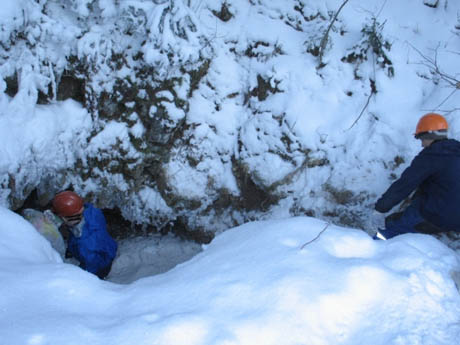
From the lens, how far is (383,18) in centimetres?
417

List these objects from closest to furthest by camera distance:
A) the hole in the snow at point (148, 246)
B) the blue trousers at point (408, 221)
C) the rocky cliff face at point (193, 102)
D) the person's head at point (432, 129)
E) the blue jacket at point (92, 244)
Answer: the person's head at point (432, 129)
the blue trousers at point (408, 221)
the blue jacket at point (92, 244)
the rocky cliff face at point (193, 102)
the hole in the snow at point (148, 246)

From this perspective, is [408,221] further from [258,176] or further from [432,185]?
[258,176]

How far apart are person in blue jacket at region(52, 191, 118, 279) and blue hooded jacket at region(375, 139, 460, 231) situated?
2.91m

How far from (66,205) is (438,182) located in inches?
133

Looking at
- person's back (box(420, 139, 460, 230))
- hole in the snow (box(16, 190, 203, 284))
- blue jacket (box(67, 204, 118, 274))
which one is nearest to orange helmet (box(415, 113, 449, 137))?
person's back (box(420, 139, 460, 230))

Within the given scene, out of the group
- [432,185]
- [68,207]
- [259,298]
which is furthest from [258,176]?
[259,298]

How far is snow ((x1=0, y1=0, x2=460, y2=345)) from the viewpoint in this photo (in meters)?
1.36

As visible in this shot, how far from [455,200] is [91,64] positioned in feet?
12.6

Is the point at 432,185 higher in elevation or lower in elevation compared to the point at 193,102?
lower

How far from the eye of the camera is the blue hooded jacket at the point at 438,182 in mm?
2586

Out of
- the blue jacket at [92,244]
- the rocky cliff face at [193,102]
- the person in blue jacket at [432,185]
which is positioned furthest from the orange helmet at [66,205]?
the person in blue jacket at [432,185]

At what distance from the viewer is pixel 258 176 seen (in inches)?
152

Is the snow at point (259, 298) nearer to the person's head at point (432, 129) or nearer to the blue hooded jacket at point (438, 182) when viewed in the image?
the blue hooded jacket at point (438, 182)

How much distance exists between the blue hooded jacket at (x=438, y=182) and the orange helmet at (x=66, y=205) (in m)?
3.03
